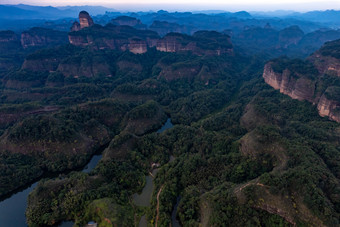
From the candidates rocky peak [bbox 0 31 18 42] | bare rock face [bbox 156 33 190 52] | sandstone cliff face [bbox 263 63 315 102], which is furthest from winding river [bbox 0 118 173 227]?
rocky peak [bbox 0 31 18 42]

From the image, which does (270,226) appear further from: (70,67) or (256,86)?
(70,67)

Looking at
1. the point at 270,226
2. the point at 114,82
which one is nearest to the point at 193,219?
the point at 270,226

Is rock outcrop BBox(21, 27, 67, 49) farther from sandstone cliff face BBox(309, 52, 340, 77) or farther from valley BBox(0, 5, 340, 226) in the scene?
sandstone cliff face BBox(309, 52, 340, 77)

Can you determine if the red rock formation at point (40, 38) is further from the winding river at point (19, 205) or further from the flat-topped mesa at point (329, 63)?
the flat-topped mesa at point (329, 63)

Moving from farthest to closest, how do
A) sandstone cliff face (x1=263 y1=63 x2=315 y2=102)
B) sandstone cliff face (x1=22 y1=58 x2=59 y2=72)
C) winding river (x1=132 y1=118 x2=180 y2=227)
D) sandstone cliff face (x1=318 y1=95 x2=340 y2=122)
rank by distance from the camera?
sandstone cliff face (x1=22 y1=58 x2=59 y2=72) < sandstone cliff face (x1=263 y1=63 x2=315 y2=102) < sandstone cliff face (x1=318 y1=95 x2=340 y2=122) < winding river (x1=132 y1=118 x2=180 y2=227)

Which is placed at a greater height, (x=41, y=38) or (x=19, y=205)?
(x=41, y=38)

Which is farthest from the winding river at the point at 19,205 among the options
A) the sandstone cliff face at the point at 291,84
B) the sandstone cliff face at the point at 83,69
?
the sandstone cliff face at the point at 83,69

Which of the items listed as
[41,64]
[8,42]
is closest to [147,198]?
[41,64]

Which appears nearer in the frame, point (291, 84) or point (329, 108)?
point (329, 108)

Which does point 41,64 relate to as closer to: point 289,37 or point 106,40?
point 106,40
